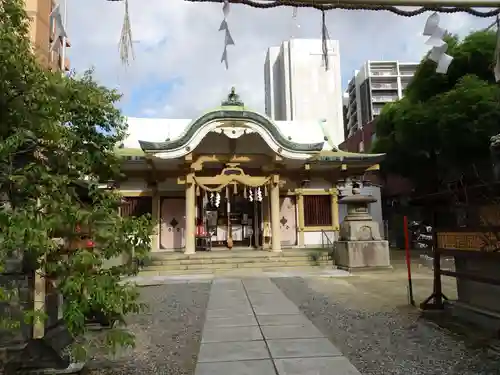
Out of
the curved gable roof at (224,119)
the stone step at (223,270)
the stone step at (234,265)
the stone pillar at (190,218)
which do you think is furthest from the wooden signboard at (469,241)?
the stone pillar at (190,218)

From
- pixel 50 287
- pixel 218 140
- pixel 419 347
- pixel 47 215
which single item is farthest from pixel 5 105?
pixel 218 140

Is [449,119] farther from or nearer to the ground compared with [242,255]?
farther from the ground

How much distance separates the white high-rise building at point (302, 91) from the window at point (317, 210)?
8.48 metres

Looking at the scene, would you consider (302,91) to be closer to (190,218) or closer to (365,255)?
(190,218)

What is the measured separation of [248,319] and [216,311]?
2.99ft

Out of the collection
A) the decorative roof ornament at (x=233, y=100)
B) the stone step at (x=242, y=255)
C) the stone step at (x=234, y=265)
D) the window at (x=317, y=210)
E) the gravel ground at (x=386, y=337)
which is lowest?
the gravel ground at (x=386, y=337)

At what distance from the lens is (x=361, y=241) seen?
A: 12.3m

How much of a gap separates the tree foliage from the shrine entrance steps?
655cm

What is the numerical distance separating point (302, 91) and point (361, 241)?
1563 centimetres

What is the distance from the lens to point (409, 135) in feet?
63.0

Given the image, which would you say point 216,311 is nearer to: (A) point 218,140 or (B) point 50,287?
(B) point 50,287

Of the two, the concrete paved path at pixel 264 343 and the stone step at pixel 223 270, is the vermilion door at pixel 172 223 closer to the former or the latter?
the stone step at pixel 223 270

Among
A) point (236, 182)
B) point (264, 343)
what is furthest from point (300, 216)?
point (264, 343)

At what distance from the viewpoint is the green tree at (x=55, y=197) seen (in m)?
2.75
